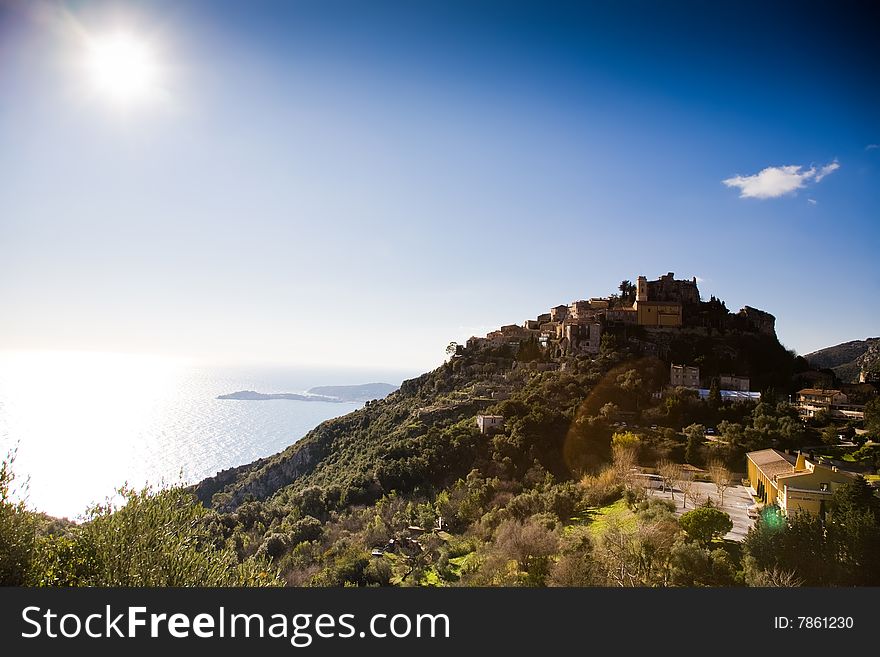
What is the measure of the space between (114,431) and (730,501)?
63.1m

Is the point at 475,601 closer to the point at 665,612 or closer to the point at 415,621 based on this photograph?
the point at 415,621

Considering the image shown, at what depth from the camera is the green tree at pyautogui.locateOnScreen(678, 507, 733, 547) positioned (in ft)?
32.6

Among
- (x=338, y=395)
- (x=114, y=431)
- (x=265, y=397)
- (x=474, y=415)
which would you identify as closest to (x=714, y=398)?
(x=474, y=415)

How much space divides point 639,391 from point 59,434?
52.8 m

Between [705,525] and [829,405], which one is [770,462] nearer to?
[705,525]

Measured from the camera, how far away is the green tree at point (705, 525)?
993cm

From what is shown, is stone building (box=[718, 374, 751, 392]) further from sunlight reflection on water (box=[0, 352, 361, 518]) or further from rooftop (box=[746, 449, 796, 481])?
sunlight reflection on water (box=[0, 352, 361, 518])

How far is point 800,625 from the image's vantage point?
5.39 m

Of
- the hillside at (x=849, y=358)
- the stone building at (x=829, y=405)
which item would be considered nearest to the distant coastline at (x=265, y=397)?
the hillside at (x=849, y=358)

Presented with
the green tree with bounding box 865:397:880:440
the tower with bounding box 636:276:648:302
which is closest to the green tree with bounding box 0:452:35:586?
the green tree with bounding box 865:397:880:440

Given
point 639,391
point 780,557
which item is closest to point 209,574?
point 780,557

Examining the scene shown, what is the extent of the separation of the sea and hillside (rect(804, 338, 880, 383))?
39.7 m

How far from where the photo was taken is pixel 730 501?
14023 millimetres

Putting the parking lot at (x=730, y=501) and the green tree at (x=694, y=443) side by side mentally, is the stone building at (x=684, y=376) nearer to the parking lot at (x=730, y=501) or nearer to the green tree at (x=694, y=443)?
the green tree at (x=694, y=443)
